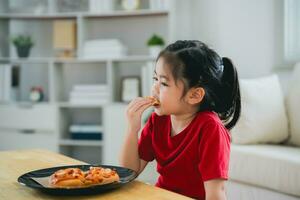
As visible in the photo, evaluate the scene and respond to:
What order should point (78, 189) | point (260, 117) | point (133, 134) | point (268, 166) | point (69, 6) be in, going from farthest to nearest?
1. point (69, 6)
2. point (260, 117)
3. point (268, 166)
4. point (133, 134)
5. point (78, 189)

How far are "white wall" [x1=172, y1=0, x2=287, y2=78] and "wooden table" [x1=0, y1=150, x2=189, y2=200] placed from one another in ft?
6.75

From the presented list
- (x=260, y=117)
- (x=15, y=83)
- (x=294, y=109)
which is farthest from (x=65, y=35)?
(x=294, y=109)

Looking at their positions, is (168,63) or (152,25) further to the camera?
(152,25)

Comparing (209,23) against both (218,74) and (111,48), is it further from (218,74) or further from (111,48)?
(218,74)

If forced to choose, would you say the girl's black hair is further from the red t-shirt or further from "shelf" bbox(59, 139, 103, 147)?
"shelf" bbox(59, 139, 103, 147)

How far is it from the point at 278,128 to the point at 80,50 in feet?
5.73

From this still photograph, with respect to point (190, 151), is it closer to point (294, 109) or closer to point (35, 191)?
point (35, 191)

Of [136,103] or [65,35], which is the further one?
[65,35]

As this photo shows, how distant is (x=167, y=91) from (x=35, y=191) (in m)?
0.43

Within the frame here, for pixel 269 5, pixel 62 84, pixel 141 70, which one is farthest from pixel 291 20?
pixel 62 84

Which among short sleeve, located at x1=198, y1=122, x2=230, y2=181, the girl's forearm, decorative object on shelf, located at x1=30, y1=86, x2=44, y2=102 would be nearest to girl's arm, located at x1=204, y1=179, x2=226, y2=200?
short sleeve, located at x1=198, y1=122, x2=230, y2=181

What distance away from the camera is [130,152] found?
4.61 feet

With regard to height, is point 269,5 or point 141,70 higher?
point 269,5

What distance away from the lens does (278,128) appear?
8.89 ft
